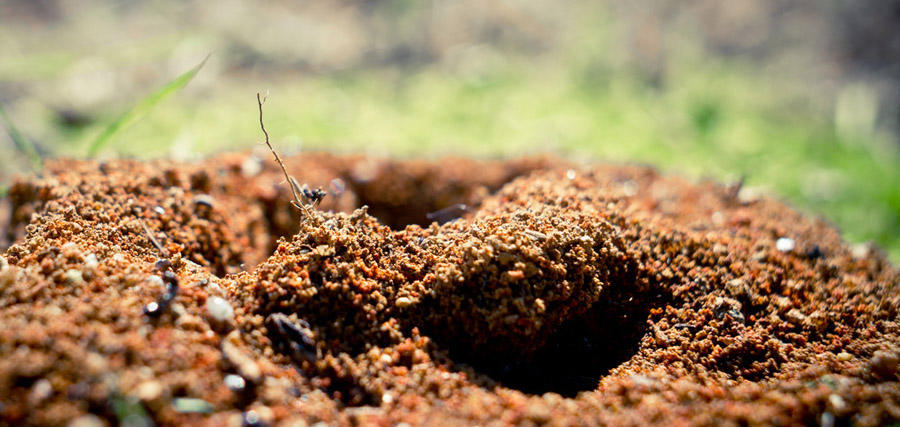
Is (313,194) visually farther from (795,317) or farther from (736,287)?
(795,317)

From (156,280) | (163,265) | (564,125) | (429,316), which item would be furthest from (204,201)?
(564,125)

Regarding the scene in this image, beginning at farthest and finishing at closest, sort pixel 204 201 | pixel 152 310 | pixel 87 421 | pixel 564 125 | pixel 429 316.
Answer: pixel 564 125, pixel 204 201, pixel 429 316, pixel 152 310, pixel 87 421

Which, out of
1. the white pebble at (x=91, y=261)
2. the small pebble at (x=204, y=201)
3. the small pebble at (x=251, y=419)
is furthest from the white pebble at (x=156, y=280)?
the small pebble at (x=204, y=201)

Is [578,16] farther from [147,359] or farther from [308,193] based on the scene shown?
[147,359]

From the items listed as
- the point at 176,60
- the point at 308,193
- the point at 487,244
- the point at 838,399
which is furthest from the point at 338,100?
the point at 838,399

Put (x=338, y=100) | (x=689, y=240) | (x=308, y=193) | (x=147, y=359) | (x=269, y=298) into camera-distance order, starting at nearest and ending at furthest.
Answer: (x=147, y=359) < (x=269, y=298) < (x=308, y=193) < (x=689, y=240) < (x=338, y=100)
